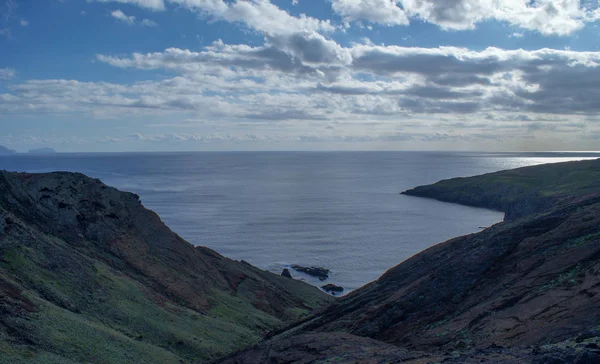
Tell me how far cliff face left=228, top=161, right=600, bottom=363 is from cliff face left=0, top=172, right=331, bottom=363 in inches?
423

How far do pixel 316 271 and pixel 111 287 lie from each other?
136ft

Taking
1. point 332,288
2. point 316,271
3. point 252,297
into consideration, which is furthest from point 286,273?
point 252,297

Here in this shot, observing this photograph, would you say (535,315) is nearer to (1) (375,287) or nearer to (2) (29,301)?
(1) (375,287)

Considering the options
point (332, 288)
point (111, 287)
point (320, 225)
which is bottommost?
point (332, 288)

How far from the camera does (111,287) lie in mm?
42188

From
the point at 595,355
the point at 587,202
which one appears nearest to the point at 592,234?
the point at 587,202

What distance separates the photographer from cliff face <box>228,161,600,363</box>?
1769 cm

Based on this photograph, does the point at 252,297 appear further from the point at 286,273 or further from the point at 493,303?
the point at 493,303

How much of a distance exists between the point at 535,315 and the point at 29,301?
31.4 m

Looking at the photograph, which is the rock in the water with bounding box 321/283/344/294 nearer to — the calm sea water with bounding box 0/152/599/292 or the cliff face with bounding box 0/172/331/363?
the calm sea water with bounding box 0/152/599/292

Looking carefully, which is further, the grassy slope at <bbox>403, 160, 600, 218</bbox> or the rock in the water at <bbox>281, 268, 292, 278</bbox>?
the grassy slope at <bbox>403, 160, 600, 218</bbox>

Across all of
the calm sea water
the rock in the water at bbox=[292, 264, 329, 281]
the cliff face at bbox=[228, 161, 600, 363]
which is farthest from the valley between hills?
the calm sea water

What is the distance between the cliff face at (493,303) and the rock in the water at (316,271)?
37204mm

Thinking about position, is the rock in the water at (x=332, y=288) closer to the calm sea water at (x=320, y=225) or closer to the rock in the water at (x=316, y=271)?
the calm sea water at (x=320, y=225)
